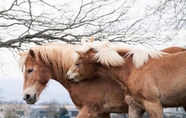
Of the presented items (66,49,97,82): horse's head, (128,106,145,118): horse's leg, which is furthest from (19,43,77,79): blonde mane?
(128,106,145,118): horse's leg

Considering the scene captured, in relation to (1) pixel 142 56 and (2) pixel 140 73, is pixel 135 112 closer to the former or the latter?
(2) pixel 140 73

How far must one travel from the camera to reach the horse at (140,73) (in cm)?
401

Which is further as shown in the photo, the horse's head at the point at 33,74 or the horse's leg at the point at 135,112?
the horse's head at the point at 33,74

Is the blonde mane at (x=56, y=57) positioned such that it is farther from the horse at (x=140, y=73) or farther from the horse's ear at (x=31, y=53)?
the horse at (x=140, y=73)

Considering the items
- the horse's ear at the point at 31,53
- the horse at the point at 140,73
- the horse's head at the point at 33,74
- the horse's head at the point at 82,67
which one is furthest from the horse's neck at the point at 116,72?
the horse's ear at the point at 31,53

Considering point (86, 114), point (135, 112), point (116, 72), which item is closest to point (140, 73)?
point (116, 72)

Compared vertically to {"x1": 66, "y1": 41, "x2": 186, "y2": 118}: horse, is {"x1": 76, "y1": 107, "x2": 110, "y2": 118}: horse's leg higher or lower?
lower

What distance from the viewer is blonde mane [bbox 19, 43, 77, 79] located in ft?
16.1

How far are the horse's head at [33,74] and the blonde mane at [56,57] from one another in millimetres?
31

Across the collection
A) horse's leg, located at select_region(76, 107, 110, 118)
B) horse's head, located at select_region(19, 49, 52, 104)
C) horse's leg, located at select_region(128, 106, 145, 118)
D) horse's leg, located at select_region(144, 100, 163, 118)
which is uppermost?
horse's head, located at select_region(19, 49, 52, 104)

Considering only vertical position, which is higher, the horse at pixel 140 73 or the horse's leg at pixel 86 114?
the horse at pixel 140 73

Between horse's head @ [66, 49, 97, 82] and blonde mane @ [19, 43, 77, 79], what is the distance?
29 cm

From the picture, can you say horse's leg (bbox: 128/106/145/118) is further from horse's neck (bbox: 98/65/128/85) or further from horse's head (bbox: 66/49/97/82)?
horse's head (bbox: 66/49/97/82)

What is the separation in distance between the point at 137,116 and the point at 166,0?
13.4 feet
